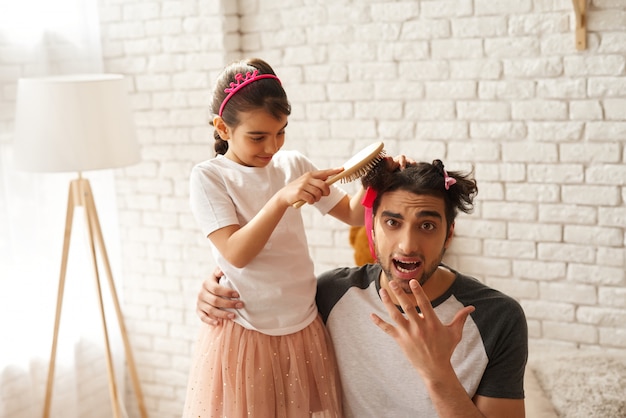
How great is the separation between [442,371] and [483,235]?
1761 millimetres

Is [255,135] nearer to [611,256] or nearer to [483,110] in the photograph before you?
[483,110]

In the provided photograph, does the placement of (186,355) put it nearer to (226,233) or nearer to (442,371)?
(226,233)

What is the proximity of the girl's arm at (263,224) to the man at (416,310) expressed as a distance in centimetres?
15

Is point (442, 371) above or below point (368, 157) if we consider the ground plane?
below

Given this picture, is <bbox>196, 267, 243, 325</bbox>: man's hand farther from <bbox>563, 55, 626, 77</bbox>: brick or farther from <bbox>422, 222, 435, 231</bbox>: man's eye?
<bbox>563, 55, 626, 77</bbox>: brick

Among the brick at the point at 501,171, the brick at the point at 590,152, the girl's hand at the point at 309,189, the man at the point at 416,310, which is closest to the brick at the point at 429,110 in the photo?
the brick at the point at 501,171

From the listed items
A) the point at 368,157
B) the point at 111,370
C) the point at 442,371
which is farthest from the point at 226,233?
the point at 111,370

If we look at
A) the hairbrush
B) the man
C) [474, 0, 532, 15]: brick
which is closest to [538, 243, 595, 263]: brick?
[474, 0, 532, 15]: brick

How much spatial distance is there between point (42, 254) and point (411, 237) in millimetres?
2069

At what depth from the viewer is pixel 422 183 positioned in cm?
189

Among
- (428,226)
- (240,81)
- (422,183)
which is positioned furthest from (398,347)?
(240,81)

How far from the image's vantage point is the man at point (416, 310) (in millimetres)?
1805

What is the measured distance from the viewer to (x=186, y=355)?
3885 mm

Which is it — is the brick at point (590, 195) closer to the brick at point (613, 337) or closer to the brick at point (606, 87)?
the brick at point (606, 87)
